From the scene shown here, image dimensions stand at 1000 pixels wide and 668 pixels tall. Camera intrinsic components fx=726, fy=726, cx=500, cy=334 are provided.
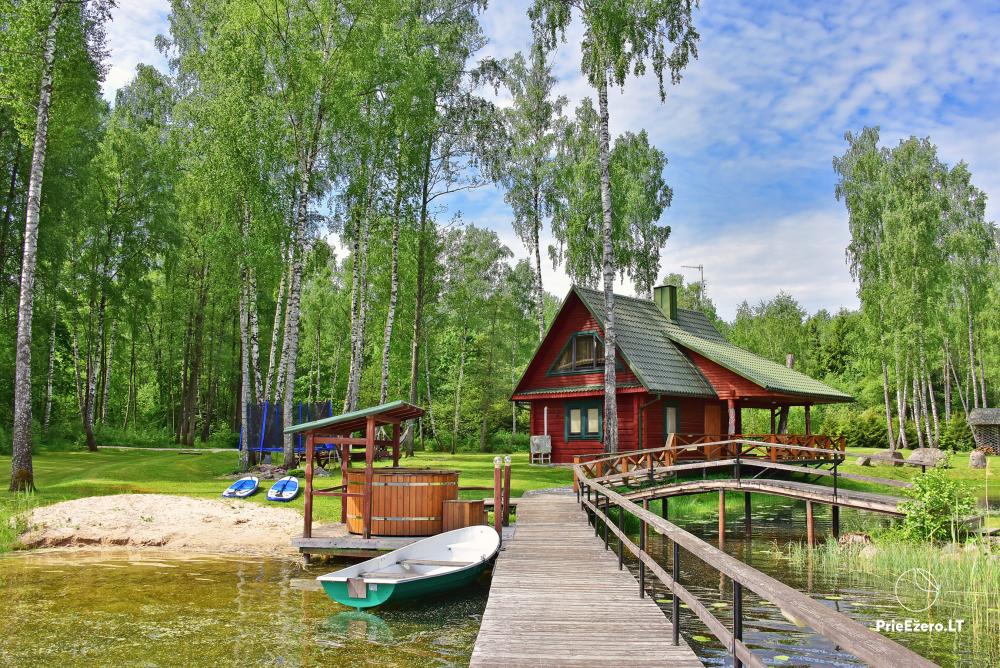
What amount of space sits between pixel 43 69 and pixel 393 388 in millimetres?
32241

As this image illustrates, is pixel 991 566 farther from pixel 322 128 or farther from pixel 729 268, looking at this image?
pixel 729 268

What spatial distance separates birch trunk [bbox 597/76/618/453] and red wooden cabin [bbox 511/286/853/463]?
313 centimetres

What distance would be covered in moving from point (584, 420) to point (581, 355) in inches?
98.6

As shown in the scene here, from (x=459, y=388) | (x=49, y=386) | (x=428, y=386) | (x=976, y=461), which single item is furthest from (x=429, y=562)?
(x=428, y=386)

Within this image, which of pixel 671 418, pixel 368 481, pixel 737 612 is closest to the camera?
pixel 737 612

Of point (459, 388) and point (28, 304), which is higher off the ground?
point (28, 304)

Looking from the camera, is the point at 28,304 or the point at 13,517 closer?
the point at 13,517

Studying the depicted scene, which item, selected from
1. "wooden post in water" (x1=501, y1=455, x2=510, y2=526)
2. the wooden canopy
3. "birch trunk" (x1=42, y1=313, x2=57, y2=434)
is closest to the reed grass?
the wooden canopy

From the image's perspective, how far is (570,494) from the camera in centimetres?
1914

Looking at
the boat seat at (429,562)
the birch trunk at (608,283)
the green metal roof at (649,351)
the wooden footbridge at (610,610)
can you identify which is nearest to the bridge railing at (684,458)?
the birch trunk at (608,283)

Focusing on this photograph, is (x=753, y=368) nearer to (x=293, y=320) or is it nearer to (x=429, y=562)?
(x=293, y=320)

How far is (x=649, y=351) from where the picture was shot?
27172 mm

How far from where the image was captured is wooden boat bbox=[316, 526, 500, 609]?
10133 mm

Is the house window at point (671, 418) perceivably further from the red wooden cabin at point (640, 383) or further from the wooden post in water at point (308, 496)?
the wooden post in water at point (308, 496)
